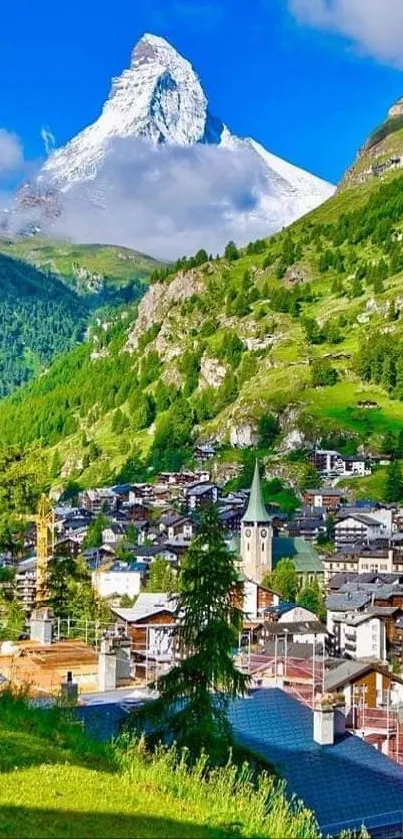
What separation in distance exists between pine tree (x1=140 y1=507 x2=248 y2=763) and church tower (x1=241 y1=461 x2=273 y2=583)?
314 ft

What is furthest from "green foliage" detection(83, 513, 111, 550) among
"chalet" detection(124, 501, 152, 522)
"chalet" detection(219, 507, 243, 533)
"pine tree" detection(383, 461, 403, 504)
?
"pine tree" detection(383, 461, 403, 504)

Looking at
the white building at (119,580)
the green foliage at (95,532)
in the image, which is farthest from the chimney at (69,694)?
the green foliage at (95,532)

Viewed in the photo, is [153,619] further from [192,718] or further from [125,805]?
[125,805]

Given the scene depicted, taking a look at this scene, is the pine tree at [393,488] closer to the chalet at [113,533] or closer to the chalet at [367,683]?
the chalet at [113,533]

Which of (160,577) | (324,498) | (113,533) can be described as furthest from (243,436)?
(160,577)

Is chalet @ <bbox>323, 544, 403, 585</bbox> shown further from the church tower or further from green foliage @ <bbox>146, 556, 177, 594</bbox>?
green foliage @ <bbox>146, 556, 177, 594</bbox>

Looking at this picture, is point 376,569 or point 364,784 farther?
point 376,569

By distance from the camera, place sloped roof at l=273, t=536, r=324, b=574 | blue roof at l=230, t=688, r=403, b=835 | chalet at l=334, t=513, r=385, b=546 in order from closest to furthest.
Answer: blue roof at l=230, t=688, r=403, b=835, sloped roof at l=273, t=536, r=324, b=574, chalet at l=334, t=513, r=385, b=546

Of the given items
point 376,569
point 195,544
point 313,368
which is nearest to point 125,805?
point 195,544

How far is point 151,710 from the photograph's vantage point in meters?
21.7

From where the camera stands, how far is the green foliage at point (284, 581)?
348 ft

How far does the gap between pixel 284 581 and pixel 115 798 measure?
315 feet

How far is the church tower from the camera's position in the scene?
118812mm

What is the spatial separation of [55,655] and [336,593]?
68.1m
